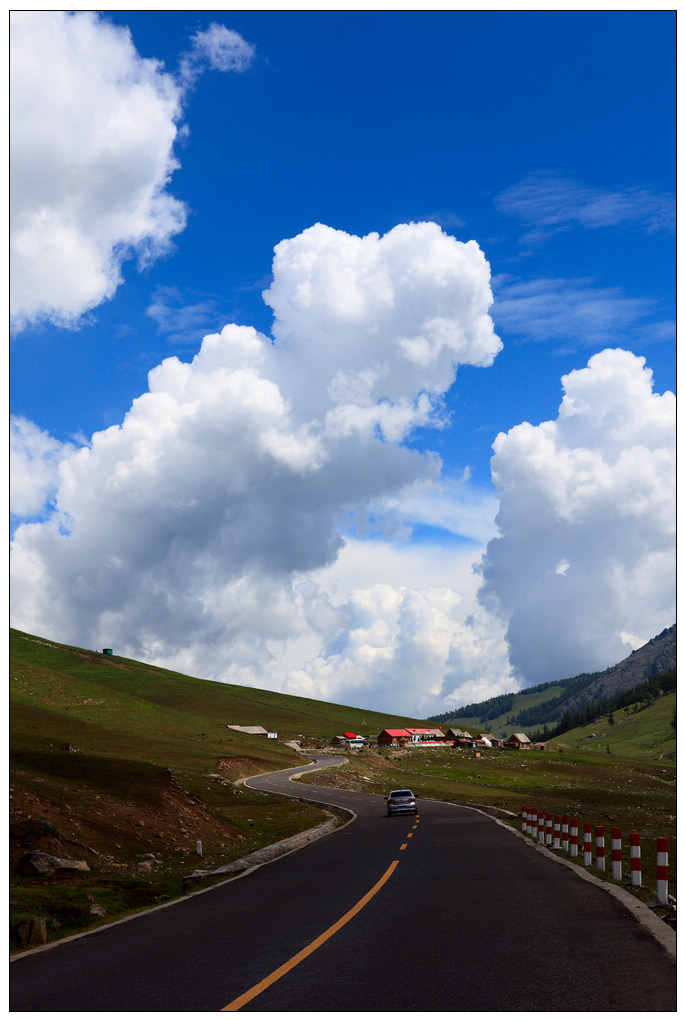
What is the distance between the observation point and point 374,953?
31.9 ft

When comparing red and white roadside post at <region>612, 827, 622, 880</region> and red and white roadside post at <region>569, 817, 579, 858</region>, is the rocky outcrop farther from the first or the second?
red and white roadside post at <region>612, 827, 622, 880</region>

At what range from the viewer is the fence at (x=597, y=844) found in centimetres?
1293

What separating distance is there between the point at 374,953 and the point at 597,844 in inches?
393

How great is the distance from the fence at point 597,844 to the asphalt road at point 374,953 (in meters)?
0.81

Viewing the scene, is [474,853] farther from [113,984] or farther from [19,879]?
[113,984]

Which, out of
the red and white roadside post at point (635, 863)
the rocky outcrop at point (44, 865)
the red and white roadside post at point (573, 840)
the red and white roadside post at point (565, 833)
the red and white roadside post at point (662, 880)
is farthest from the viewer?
the red and white roadside post at point (565, 833)

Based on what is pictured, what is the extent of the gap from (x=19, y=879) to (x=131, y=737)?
66.9 metres

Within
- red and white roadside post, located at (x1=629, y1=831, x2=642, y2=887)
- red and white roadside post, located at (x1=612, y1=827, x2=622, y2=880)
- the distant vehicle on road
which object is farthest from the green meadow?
the distant vehicle on road

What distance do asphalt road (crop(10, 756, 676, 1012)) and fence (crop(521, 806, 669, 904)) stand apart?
0.81 meters

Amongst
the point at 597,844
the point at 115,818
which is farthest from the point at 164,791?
the point at 597,844

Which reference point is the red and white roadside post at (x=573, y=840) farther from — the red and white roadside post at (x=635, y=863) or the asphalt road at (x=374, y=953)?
the red and white roadside post at (x=635, y=863)

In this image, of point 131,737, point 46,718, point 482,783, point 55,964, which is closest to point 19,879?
point 55,964

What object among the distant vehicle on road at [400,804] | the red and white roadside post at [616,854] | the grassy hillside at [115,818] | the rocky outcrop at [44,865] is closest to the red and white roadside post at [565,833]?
the red and white roadside post at [616,854]

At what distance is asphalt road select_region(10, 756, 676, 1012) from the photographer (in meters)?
7.84
